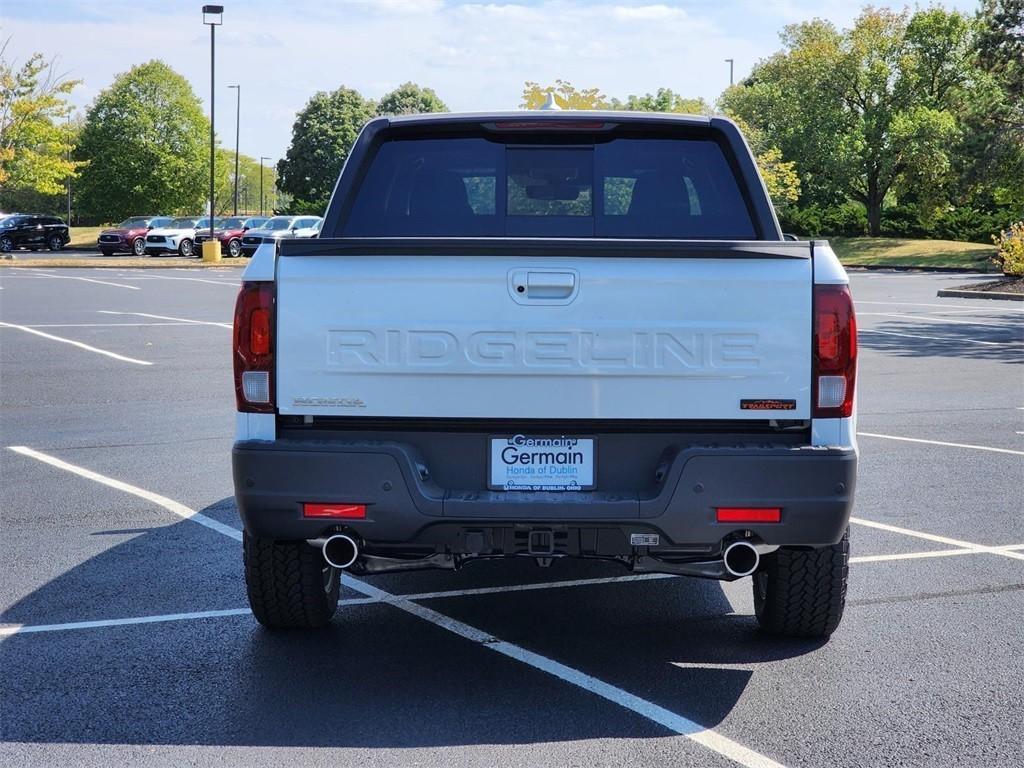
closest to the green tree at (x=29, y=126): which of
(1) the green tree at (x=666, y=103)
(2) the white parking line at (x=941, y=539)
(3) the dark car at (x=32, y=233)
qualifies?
(3) the dark car at (x=32, y=233)

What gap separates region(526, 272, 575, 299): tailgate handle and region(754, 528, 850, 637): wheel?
4.52 ft

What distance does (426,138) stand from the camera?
19.1ft

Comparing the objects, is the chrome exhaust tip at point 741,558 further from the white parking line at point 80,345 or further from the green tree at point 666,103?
the green tree at point 666,103

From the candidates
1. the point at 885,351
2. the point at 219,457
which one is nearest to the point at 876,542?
the point at 219,457

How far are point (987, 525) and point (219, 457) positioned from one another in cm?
530

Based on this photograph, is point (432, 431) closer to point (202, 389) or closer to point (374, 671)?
point (374, 671)

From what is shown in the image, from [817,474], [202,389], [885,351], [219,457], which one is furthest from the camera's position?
[885,351]

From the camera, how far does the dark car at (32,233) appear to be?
59656mm

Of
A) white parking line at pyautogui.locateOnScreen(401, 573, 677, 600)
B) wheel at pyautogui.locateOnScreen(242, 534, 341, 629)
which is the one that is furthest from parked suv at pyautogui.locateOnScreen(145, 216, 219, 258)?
wheel at pyautogui.locateOnScreen(242, 534, 341, 629)

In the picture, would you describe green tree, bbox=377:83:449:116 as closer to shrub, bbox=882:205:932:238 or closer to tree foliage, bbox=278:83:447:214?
tree foliage, bbox=278:83:447:214

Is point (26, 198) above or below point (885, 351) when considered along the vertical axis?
above

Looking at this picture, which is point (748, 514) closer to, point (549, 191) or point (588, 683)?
point (588, 683)

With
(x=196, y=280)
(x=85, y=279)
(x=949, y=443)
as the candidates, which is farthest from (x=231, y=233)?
(x=949, y=443)

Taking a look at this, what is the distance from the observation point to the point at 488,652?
207 inches
